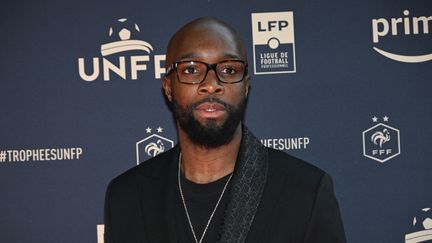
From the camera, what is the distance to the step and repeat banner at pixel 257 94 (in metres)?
2.01

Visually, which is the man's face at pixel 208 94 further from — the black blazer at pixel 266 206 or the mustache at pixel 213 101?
the black blazer at pixel 266 206

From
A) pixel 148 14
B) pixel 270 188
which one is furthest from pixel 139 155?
pixel 270 188

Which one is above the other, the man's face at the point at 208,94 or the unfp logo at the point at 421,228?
the man's face at the point at 208,94

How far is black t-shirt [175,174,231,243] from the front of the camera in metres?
1.53

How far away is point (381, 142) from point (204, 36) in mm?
904

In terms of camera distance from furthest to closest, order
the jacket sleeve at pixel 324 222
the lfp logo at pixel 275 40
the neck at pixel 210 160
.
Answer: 1. the lfp logo at pixel 275 40
2. the neck at pixel 210 160
3. the jacket sleeve at pixel 324 222

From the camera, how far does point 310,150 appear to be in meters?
2.02

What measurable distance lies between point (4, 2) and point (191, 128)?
3.39 ft

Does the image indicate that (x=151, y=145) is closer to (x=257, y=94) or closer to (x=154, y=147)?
(x=154, y=147)

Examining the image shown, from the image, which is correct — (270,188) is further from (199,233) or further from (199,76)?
→ (199,76)

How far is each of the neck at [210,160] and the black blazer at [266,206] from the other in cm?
7

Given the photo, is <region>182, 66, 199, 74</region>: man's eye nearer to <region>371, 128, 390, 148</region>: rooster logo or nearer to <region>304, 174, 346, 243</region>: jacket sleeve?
<region>304, 174, 346, 243</region>: jacket sleeve

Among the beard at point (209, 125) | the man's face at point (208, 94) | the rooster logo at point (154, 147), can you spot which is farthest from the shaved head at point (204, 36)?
the rooster logo at point (154, 147)

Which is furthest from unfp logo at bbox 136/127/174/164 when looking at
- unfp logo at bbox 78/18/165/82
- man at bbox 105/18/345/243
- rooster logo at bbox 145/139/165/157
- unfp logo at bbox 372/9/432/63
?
unfp logo at bbox 372/9/432/63
